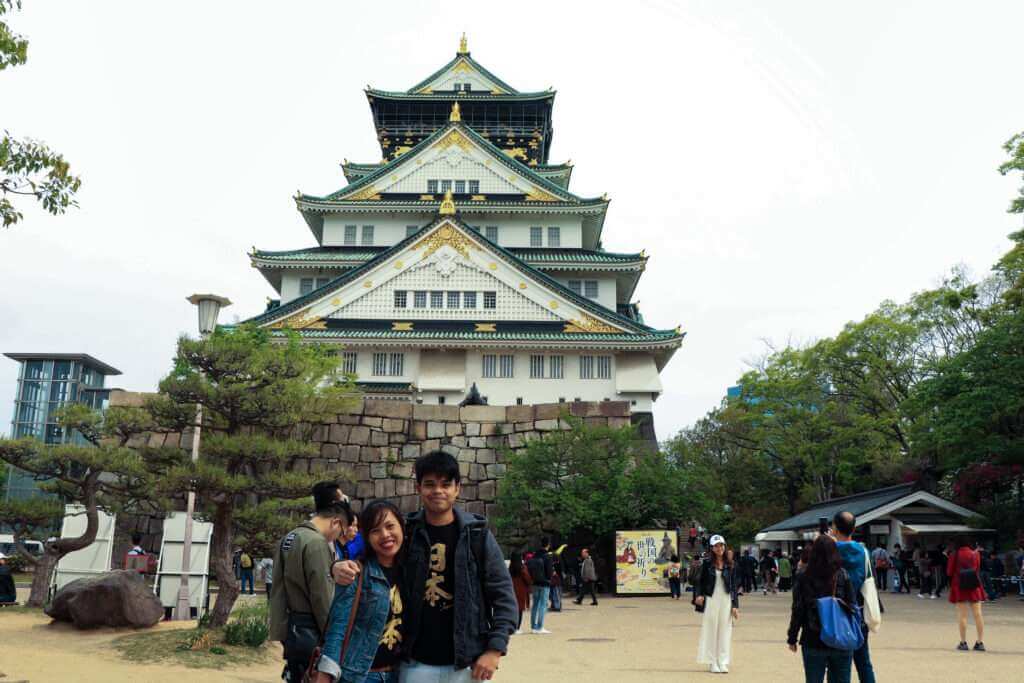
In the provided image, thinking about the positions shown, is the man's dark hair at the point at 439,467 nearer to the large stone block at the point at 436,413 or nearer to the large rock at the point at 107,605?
the large rock at the point at 107,605

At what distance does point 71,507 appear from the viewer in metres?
16.3

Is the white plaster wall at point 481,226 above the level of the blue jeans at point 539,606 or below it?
above

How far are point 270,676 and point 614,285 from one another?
1265 inches

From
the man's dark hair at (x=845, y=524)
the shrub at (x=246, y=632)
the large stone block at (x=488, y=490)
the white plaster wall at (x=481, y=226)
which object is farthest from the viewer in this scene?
the white plaster wall at (x=481, y=226)

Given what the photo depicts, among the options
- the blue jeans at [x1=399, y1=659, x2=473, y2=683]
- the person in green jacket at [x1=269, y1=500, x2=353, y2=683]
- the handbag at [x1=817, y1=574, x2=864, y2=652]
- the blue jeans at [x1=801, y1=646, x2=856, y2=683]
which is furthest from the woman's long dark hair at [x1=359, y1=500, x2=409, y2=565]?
the blue jeans at [x1=801, y1=646, x2=856, y2=683]

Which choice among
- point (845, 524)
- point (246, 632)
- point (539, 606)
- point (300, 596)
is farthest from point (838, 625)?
point (539, 606)

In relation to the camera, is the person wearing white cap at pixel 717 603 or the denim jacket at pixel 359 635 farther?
the person wearing white cap at pixel 717 603

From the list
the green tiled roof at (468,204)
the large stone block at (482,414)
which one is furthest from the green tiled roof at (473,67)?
the large stone block at (482,414)

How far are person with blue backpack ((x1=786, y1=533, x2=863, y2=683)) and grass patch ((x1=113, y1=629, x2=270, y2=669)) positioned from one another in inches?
262

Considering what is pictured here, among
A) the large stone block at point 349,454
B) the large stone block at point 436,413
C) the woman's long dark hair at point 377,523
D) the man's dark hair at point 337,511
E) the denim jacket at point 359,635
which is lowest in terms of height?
the denim jacket at point 359,635

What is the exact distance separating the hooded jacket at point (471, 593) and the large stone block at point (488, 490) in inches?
792

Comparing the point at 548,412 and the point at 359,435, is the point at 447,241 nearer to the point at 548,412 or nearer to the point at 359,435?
the point at 548,412

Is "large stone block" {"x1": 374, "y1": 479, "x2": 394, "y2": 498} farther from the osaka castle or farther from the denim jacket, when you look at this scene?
the denim jacket

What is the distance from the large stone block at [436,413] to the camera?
23922 millimetres
